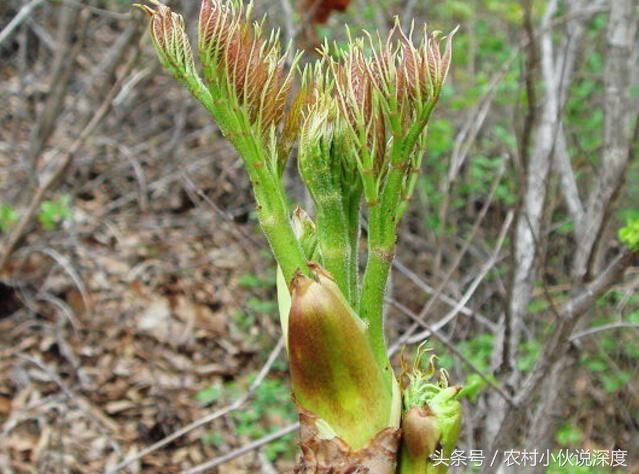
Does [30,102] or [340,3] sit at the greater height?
[340,3]

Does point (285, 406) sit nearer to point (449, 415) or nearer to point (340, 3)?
point (340, 3)

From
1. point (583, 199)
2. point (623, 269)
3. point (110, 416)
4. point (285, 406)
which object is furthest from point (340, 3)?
point (623, 269)

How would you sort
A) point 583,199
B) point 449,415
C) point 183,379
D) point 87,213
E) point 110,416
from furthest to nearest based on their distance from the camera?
point 87,213
point 583,199
point 183,379
point 110,416
point 449,415

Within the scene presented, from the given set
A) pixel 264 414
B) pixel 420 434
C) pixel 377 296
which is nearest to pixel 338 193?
pixel 377 296

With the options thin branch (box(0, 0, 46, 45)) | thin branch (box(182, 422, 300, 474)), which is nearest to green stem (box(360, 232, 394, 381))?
thin branch (box(182, 422, 300, 474))

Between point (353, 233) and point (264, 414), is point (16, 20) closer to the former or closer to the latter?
point (264, 414)

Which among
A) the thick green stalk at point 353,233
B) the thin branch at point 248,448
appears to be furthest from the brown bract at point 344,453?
the thin branch at point 248,448

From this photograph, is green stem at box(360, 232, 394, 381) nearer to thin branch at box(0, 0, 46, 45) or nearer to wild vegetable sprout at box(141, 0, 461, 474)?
wild vegetable sprout at box(141, 0, 461, 474)
